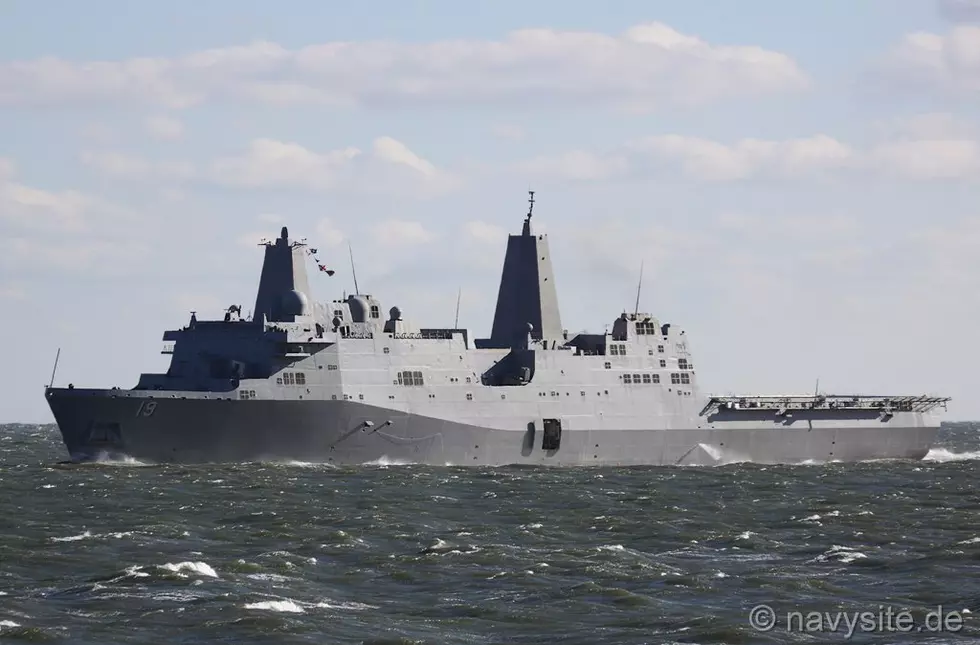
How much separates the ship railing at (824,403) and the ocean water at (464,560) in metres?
11.5

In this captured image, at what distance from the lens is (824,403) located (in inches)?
2271

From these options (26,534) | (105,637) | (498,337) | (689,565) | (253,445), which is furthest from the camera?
(498,337)

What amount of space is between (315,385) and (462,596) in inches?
859

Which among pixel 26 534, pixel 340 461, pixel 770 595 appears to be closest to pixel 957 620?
pixel 770 595

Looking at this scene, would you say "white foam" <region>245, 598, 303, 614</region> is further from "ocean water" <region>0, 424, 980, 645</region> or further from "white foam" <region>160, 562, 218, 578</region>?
"white foam" <region>160, 562, 218, 578</region>

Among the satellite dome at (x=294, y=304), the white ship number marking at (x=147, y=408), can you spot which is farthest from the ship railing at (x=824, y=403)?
the white ship number marking at (x=147, y=408)

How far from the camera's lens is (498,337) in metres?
54.7

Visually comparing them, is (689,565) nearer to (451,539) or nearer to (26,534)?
(451,539)

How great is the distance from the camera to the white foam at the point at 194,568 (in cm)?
2467

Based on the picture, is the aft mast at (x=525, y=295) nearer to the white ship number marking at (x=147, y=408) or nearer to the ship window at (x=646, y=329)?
the ship window at (x=646, y=329)
